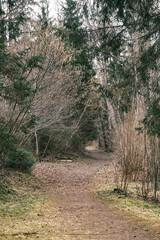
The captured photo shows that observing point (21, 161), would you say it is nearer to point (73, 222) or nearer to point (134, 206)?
point (134, 206)

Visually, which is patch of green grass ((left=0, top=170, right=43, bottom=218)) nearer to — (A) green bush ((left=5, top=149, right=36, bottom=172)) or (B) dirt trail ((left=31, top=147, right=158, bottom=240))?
(A) green bush ((left=5, top=149, right=36, bottom=172))

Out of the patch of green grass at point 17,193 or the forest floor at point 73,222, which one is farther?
the patch of green grass at point 17,193

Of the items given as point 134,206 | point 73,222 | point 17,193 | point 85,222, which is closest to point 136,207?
point 134,206

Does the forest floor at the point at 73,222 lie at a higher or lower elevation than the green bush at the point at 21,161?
lower

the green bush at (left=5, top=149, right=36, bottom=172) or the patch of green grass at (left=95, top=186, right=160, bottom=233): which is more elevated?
the green bush at (left=5, top=149, right=36, bottom=172)

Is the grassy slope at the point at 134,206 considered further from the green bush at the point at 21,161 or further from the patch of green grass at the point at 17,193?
the green bush at the point at 21,161

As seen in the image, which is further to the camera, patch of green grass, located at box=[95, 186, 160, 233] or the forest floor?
patch of green grass, located at box=[95, 186, 160, 233]

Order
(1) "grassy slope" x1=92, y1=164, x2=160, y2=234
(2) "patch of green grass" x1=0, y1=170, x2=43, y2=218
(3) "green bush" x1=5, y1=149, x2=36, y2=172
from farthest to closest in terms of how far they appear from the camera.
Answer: (3) "green bush" x1=5, y1=149, x2=36, y2=172 → (2) "patch of green grass" x1=0, y1=170, x2=43, y2=218 → (1) "grassy slope" x1=92, y1=164, x2=160, y2=234

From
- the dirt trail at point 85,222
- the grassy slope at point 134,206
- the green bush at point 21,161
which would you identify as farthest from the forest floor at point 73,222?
the green bush at point 21,161

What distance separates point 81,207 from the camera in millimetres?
6969

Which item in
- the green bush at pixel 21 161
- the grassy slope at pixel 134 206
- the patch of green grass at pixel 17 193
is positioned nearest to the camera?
the grassy slope at pixel 134 206

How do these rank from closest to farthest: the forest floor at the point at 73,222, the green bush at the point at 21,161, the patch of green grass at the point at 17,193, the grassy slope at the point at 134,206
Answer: the forest floor at the point at 73,222 → the grassy slope at the point at 134,206 → the patch of green grass at the point at 17,193 → the green bush at the point at 21,161

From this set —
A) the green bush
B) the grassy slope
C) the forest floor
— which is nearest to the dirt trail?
the forest floor

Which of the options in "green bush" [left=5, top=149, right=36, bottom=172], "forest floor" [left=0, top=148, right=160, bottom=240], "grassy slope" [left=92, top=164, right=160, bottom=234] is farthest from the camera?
"green bush" [left=5, top=149, right=36, bottom=172]
